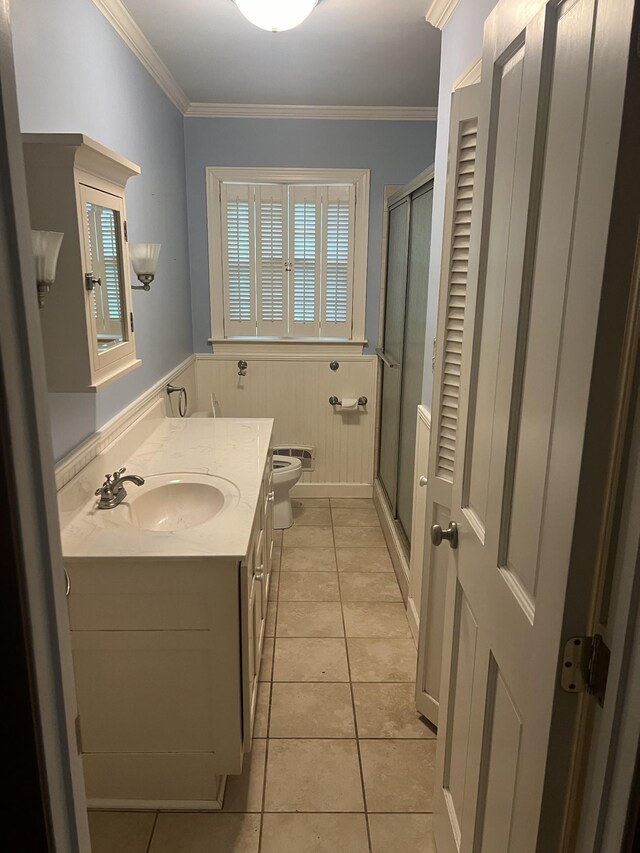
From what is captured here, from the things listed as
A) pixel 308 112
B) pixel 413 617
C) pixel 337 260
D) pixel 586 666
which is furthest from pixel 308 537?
pixel 586 666

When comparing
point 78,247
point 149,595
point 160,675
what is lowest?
point 160,675

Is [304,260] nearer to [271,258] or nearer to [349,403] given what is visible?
[271,258]

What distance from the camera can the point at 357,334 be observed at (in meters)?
4.08

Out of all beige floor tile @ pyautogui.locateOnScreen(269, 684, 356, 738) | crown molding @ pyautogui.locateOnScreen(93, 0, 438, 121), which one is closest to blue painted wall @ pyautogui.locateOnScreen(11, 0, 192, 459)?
crown molding @ pyautogui.locateOnScreen(93, 0, 438, 121)

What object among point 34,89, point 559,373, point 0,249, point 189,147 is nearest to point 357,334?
point 189,147

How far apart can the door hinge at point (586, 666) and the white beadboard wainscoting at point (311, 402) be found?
3.34 metres

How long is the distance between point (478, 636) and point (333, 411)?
9.68 feet

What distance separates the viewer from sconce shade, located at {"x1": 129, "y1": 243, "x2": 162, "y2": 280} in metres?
2.35

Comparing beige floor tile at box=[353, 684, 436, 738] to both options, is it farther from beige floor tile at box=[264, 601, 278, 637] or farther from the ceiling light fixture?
the ceiling light fixture

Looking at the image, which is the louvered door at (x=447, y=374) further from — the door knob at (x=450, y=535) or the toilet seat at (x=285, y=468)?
the toilet seat at (x=285, y=468)

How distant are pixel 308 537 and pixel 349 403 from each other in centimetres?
96

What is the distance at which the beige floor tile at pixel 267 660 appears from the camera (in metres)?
2.42

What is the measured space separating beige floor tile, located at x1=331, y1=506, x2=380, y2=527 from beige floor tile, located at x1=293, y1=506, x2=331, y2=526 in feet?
0.16

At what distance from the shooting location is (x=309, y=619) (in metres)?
2.82
